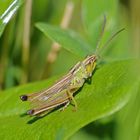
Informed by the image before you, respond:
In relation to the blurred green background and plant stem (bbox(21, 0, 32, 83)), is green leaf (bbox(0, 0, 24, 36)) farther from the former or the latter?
plant stem (bbox(21, 0, 32, 83))

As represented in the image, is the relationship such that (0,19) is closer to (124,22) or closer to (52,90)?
(52,90)

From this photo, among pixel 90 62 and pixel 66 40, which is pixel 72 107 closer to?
pixel 90 62

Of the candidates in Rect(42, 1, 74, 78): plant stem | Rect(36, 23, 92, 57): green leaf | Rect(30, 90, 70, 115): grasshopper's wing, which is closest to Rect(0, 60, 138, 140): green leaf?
Rect(30, 90, 70, 115): grasshopper's wing

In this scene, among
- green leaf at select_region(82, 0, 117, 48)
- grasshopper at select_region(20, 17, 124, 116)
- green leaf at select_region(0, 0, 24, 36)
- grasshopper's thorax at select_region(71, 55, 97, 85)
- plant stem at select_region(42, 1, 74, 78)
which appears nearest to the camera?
green leaf at select_region(0, 0, 24, 36)

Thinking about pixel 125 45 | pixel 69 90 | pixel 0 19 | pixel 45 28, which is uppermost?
pixel 0 19

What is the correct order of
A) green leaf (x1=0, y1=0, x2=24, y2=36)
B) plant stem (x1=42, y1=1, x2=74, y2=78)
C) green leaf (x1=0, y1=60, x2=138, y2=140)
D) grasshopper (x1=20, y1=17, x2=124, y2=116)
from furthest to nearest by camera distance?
plant stem (x1=42, y1=1, x2=74, y2=78) → grasshopper (x1=20, y1=17, x2=124, y2=116) → green leaf (x1=0, y1=0, x2=24, y2=36) → green leaf (x1=0, y1=60, x2=138, y2=140)

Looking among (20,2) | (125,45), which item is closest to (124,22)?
(125,45)
